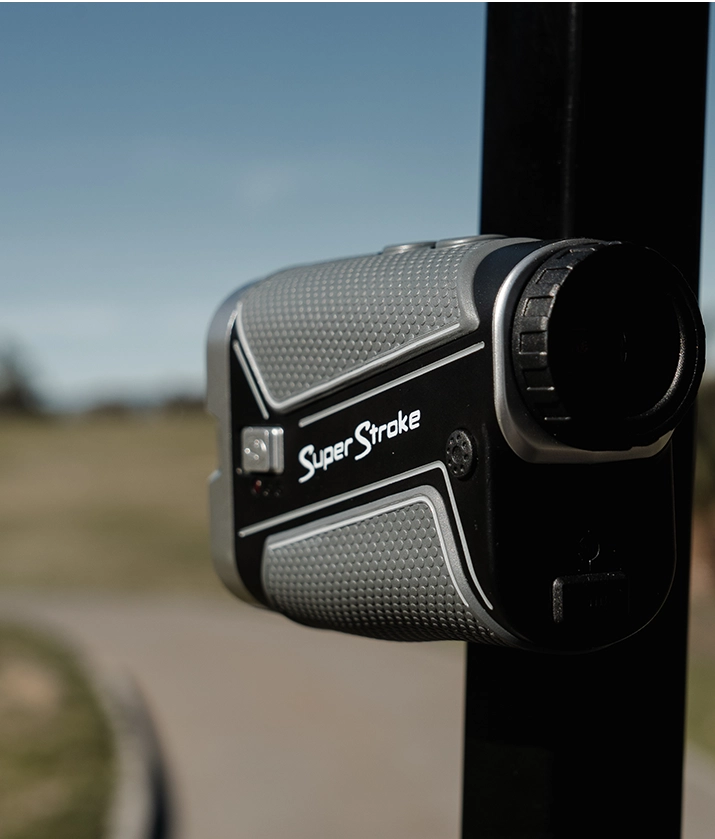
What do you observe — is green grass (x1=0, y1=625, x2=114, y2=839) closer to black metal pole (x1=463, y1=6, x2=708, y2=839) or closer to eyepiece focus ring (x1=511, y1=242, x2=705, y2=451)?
black metal pole (x1=463, y1=6, x2=708, y2=839)

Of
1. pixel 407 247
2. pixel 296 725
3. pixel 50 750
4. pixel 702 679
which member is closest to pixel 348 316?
pixel 407 247

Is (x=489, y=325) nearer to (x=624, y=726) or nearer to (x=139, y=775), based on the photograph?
(x=624, y=726)

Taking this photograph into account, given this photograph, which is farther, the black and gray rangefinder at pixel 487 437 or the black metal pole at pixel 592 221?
the black metal pole at pixel 592 221

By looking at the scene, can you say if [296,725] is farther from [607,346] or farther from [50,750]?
[607,346]

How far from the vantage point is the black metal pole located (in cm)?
138

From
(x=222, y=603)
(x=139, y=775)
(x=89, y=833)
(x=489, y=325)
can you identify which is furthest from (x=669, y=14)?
(x=222, y=603)

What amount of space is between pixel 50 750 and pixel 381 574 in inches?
215

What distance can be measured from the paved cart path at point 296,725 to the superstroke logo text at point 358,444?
413 centimetres

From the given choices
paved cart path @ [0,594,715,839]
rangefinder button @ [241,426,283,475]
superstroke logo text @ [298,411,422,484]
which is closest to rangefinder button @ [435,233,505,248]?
superstroke logo text @ [298,411,422,484]

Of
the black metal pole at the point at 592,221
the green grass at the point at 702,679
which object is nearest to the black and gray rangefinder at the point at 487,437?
the black metal pole at the point at 592,221

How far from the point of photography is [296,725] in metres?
6.69

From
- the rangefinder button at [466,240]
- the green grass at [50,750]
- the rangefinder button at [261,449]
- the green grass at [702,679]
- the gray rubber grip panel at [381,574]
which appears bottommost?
the green grass at [702,679]

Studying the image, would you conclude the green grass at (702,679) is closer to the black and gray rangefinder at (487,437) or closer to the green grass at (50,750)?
the green grass at (50,750)

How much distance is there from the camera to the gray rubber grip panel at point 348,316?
4.15ft
